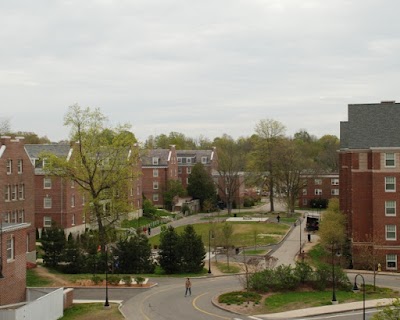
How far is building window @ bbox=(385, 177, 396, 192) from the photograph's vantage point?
2064 inches

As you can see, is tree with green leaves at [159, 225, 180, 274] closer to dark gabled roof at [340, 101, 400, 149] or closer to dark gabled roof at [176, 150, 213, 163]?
dark gabled roof at [340, 101, 400, 149]

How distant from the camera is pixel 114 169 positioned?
2346 inches

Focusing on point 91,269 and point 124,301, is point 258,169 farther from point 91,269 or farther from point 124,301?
point 124,301

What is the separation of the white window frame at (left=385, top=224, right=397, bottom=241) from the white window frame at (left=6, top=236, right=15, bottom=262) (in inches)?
1249

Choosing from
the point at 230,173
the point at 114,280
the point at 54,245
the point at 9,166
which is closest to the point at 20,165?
the point at 9,166

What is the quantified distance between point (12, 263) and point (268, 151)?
66.4m

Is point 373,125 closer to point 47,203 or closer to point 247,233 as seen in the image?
point 247,233

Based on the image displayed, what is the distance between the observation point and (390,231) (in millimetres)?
52438

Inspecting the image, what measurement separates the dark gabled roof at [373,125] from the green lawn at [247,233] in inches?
603

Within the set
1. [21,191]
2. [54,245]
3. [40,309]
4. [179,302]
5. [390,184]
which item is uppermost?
[390,184]

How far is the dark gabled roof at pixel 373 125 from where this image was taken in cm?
5275

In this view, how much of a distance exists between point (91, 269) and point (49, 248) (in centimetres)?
429

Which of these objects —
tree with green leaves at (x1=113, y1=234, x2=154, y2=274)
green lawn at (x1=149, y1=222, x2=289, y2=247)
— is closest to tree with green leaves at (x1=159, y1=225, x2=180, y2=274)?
tree with green leaves at (x1=113, y1=234, x2=154, y2=274)

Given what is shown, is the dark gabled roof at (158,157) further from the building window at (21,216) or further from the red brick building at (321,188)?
the building window at (21,216)
